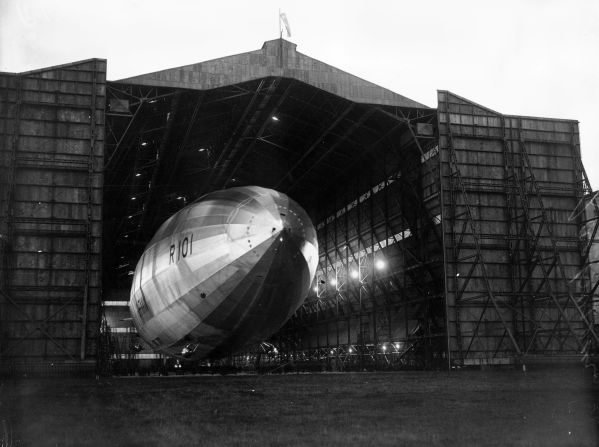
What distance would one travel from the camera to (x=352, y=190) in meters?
58.6

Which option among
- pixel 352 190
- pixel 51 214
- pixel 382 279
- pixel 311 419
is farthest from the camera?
pixel 352 190

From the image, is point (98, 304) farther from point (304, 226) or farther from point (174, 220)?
point (304, 226)

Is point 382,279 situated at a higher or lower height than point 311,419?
higher

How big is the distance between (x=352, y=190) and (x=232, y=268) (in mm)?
37089

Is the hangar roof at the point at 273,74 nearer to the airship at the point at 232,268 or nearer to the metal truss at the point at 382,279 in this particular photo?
the metal truss at the point at 382,279

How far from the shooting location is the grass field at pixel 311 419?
30.2 ft

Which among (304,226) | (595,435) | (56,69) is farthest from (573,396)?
(56,69)

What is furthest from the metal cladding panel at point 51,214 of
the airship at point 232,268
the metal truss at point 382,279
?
the metal truss at point 382,279

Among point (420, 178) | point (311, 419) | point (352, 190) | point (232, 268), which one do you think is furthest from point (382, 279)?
point (311, 419)

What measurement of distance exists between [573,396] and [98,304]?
26018 millimetres

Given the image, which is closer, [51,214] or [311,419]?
[311,419]

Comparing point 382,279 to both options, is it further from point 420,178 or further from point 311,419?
point 311,419

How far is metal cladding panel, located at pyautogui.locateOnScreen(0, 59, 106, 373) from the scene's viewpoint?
34.5m

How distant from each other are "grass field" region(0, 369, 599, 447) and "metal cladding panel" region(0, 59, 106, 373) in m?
18.2
